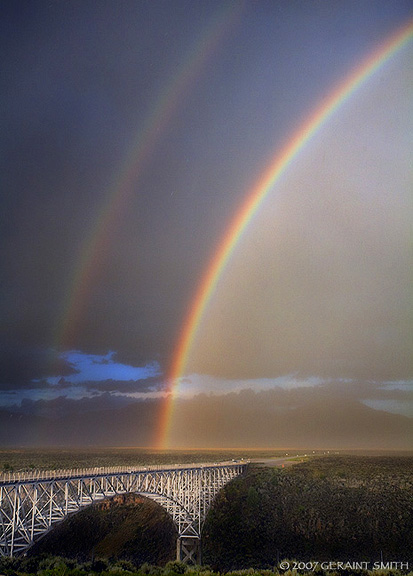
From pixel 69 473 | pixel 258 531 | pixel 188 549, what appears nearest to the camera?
pixel 69 473

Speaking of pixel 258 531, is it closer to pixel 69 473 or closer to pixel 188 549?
pixel 188 549

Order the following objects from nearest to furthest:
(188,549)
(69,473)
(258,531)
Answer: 1. (69,473)
2. (188,549)
3. (258,531)

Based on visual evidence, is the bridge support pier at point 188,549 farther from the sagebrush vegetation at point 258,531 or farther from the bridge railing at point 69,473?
the bridge railing at point 69,473

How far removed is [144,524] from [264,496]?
2069 centimetres

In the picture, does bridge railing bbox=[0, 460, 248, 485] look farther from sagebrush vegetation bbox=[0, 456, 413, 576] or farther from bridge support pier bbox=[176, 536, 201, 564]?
bridge support pier bbox=[176, 536, 201, 564]

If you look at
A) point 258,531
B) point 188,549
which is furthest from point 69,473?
point 258,531

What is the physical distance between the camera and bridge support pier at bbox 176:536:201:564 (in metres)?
64.2

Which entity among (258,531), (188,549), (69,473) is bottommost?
(188,549)

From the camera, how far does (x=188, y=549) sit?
67.0m

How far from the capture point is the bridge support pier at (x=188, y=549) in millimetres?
64250

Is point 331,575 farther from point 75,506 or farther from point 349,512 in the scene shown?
point 349,512

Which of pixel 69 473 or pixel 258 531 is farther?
pixel 258 531

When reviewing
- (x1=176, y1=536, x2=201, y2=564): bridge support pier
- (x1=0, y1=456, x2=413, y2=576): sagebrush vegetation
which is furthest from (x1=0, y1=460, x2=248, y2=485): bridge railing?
(x1=176, y1=536, x2=201, y2=564): bridge support pier

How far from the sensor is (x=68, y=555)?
63.4m
